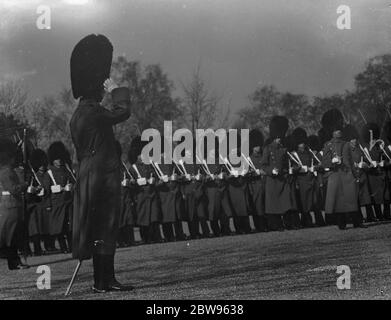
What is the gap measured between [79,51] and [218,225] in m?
4.01

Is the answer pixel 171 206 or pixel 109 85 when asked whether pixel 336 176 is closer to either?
pixel 171 206

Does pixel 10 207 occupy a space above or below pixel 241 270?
above

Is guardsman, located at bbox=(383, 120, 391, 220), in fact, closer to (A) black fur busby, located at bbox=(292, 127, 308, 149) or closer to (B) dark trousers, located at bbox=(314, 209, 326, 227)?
(B) dark trousers, located at bbox=(314, 209, 326, 227)

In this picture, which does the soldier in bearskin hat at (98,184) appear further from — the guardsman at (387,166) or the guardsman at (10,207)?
the guardsman at (387,166)

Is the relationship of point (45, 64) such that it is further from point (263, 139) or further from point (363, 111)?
point (363, 111)

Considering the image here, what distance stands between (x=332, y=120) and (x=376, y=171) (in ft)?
7.34

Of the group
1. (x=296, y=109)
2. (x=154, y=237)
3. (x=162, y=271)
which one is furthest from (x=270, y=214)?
(x=162, y=271)

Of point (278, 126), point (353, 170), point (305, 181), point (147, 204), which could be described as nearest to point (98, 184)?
point (278, 126)

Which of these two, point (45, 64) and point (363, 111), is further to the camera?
point (363, 111)

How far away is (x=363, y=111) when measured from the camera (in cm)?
1160

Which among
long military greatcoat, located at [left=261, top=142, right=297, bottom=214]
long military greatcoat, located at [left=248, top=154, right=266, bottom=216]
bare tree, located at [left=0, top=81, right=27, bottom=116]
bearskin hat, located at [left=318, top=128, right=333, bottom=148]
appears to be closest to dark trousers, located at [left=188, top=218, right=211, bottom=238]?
A: long military greatcoat, located at [left=248, top=154, right=266, bottom=216]

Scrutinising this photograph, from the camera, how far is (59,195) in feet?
39.3

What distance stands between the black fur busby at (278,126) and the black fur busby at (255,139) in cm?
14
